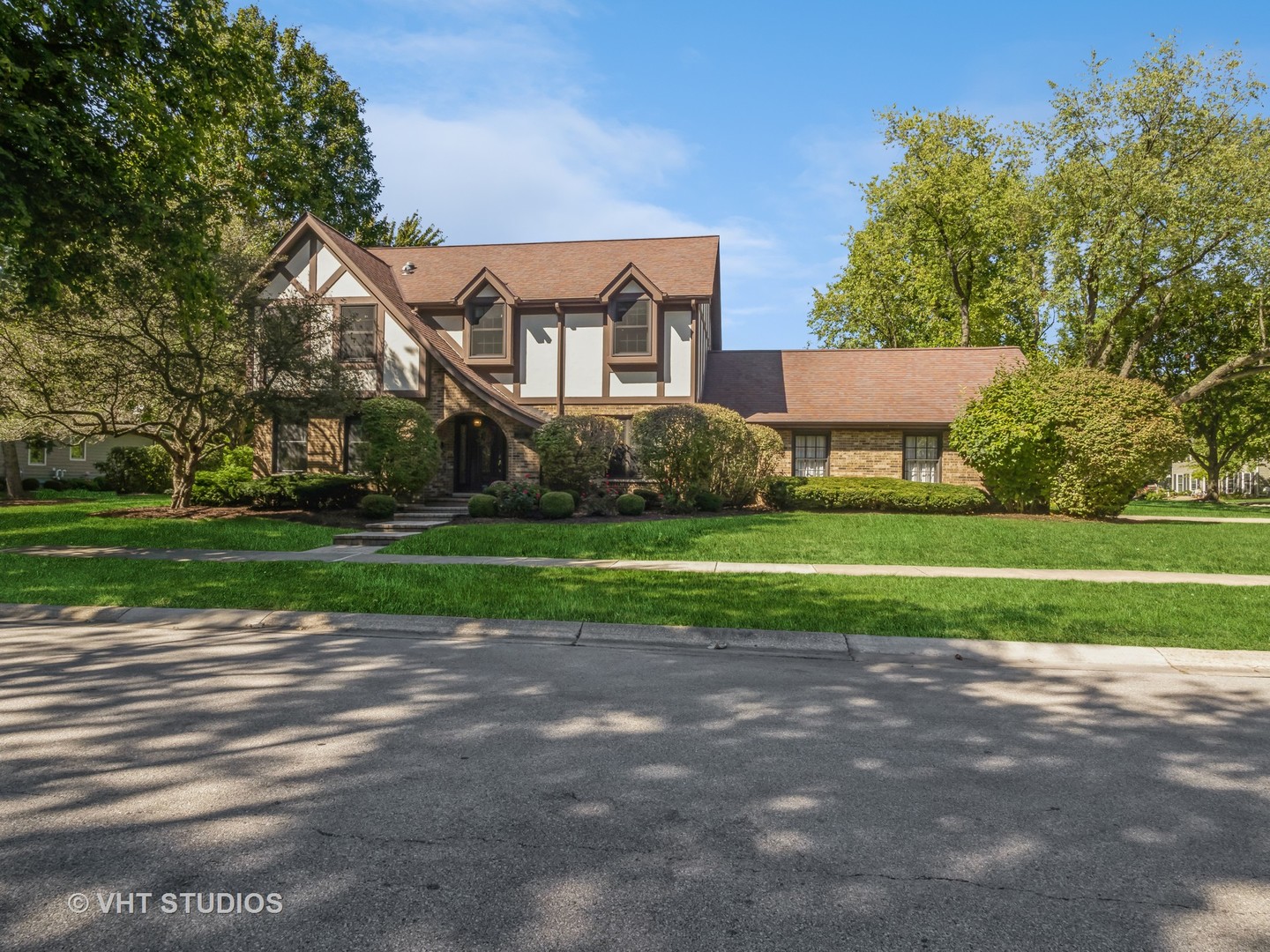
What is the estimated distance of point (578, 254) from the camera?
92.9 ft

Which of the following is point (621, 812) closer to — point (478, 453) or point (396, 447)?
point (396, 447)

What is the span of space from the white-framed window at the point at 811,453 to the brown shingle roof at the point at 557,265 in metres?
5.81

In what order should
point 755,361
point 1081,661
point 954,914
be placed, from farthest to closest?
1. point 755,361
2. point 1081,661
3. point 954,914

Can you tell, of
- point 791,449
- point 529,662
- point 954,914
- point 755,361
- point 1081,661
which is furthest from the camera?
point 755,361

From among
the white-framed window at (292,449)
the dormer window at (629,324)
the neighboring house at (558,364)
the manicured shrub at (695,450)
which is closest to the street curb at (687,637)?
the manicured shrub at (695,450)

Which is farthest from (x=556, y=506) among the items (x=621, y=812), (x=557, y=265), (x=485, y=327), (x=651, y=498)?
(x=621, y=812)

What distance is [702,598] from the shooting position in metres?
9.77

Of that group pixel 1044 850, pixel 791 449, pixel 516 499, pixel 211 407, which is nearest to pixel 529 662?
pixel 1044 850

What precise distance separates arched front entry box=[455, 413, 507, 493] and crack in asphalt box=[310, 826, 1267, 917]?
21453 millimetres

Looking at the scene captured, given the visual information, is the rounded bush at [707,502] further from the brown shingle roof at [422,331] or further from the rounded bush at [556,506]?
the brown shingle roof at [422,331]

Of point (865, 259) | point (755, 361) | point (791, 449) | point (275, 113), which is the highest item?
point (275, 113)

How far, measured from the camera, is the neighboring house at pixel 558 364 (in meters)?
23.7

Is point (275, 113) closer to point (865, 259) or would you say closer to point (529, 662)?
point (865, 259)

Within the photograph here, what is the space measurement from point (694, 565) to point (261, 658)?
7.06 m
